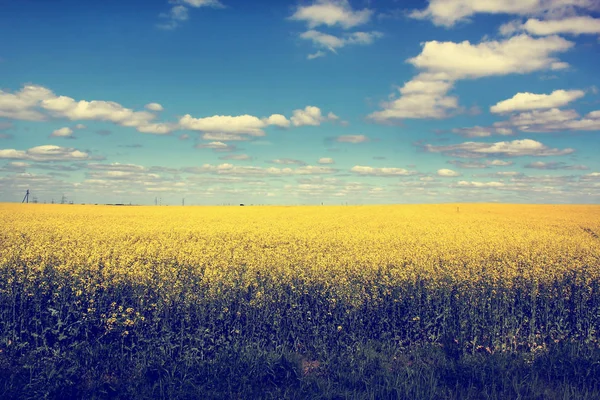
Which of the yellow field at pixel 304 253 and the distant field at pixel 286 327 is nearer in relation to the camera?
the distant field at pixel 286 327

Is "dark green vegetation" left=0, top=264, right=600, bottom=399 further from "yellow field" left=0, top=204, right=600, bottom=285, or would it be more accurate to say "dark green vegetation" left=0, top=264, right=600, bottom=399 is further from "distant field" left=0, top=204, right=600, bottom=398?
"yellow field" left=0, top=204, right=600, bottom=285

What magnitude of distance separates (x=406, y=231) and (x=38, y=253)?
16.7 metres

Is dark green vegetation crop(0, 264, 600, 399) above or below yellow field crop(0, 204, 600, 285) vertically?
below

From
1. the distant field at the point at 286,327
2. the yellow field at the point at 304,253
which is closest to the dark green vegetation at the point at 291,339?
the distant field at the point at 286,327

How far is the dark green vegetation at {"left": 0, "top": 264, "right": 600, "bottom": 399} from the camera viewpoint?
605cm

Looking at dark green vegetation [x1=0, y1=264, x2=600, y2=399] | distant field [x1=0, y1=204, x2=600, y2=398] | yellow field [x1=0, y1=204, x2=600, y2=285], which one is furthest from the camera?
yellow field [x1=0, y1=204, x2=600, y2=285]

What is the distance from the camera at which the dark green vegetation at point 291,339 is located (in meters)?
6.05

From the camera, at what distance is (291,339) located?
789 centimetres

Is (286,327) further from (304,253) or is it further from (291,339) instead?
(304,253)

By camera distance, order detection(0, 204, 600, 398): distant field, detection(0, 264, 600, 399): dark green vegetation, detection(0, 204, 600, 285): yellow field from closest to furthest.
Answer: detection(0, 264, 600, 399): dark green vegetation < detection(0, 204, 600, 398): distant field < detection(0, 204, 600, 285): yellow field

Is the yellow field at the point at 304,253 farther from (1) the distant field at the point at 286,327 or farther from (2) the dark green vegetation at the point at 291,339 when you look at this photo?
(2) the dark green vegetation at the point at 291,339

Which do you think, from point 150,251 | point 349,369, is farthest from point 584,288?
point 150,251

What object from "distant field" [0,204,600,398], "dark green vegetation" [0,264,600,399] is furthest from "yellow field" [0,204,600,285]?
"dark green vegetation" [0,264,600,399]

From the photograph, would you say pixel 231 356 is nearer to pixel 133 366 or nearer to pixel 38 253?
pixel 133 366
